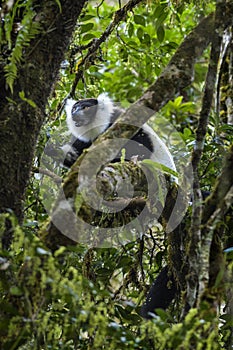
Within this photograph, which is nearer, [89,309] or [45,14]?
[89,309]

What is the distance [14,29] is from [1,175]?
0.54 meters

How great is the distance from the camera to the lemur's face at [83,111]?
16.0 ft

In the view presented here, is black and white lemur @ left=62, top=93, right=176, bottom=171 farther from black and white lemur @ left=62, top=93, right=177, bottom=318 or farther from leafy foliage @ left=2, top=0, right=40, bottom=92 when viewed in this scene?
leafy foliage @ left=2, top=0, right=40, bottom=92

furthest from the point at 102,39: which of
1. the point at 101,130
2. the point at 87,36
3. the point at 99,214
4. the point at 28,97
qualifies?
the point at 101,130

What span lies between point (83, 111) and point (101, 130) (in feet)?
0.81

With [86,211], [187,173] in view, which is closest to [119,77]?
[187,173]

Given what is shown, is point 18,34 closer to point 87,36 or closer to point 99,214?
point 99,214

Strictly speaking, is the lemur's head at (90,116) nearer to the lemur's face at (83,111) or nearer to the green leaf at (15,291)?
the lemur's face at (83,111)

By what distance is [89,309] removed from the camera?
5.09ft

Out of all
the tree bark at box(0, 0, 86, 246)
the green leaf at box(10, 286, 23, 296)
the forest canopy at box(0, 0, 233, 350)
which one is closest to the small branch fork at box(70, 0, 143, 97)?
the forest canopy at box(0, 0, 233, 350)

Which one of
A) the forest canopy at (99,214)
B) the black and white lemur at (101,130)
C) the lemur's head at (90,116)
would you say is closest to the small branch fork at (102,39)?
the forest canopy at (99,214)

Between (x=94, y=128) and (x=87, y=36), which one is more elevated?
(x=87, y=36)

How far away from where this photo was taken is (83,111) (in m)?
4.94

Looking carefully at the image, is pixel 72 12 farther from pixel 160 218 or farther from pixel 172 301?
pixel 172 301
